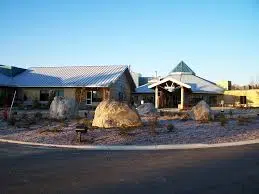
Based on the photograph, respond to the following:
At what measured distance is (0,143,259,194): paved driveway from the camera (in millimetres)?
7270

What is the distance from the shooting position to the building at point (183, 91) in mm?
44281

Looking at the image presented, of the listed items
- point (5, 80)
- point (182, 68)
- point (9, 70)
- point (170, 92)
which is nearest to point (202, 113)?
point (170, 92)

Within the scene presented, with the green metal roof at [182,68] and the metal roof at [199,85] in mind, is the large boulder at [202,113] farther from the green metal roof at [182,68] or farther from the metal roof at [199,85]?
the green metal roof at [182,68]

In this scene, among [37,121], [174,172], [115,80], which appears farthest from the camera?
[115,80]

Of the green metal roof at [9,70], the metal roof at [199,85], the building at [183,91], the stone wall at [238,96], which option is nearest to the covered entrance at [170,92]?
the building at [183,91]

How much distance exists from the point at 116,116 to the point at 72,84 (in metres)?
24.7

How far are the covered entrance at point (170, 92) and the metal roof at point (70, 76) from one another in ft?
16.0

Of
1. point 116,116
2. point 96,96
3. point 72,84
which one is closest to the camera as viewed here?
point 116,116

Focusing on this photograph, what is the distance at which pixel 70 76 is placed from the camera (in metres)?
45.2

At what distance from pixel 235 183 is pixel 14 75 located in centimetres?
4290

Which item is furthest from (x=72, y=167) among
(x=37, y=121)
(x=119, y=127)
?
(x=37, y=121)

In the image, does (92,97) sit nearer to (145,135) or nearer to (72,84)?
(72,84)

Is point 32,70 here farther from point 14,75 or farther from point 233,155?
point 233,155

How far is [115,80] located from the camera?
4091 centimetres
